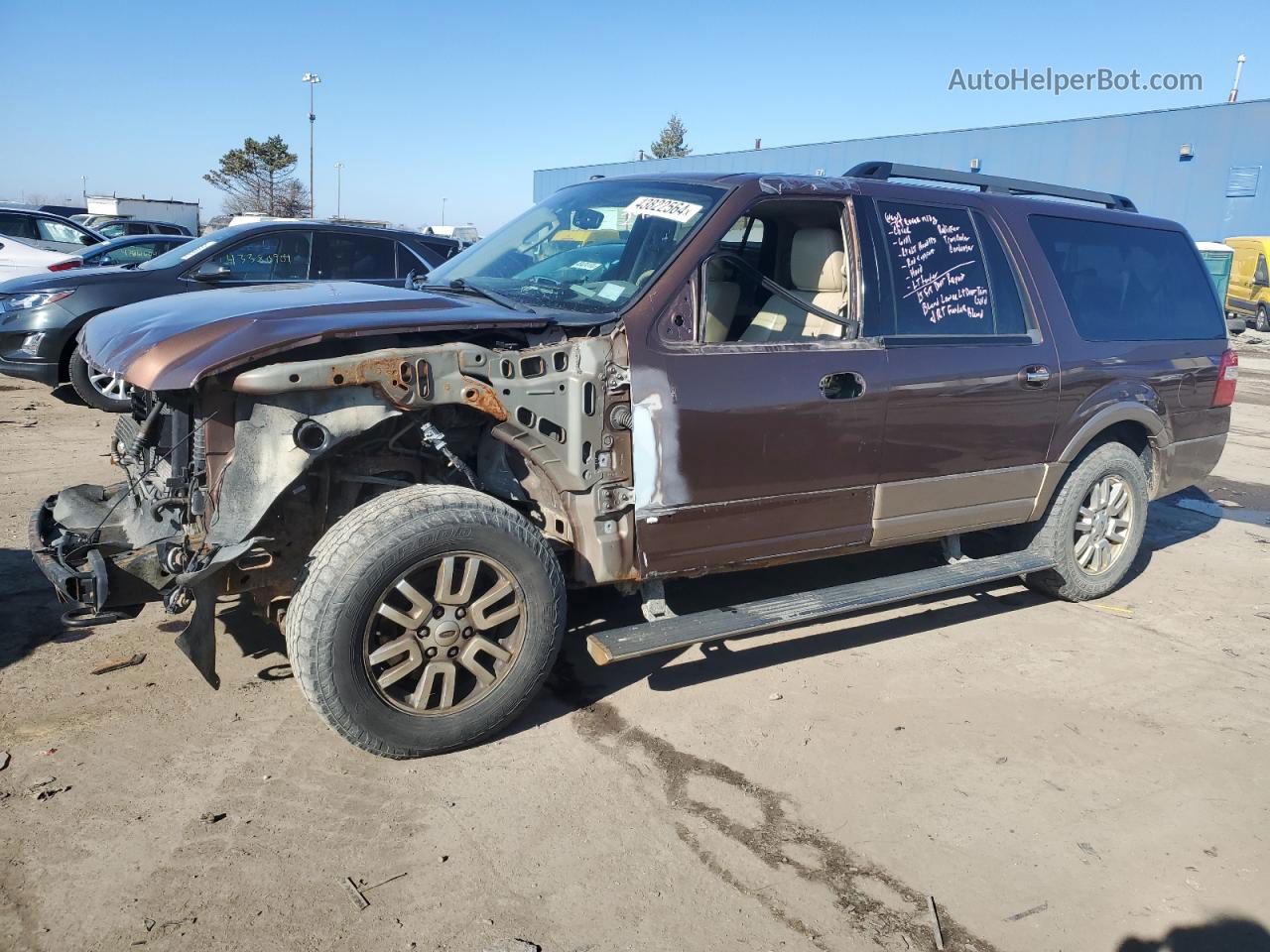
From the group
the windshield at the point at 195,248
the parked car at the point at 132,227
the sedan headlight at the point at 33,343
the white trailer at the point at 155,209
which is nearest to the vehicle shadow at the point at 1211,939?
the windshield at the point at 195,248

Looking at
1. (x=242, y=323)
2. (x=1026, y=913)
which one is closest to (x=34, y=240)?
(x=242, y=323)

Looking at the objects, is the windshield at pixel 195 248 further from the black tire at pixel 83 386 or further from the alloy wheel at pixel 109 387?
the alloy wheel at pixel 109 387

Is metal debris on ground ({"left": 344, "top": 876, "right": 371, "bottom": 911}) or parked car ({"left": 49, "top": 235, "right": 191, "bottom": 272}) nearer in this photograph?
metal debris on ground ({"left": 344, "top": 876, "right": 371, "bottom": 911})

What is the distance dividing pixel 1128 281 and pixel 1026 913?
3710 mm

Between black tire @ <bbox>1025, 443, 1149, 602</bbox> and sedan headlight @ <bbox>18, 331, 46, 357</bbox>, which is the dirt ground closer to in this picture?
black tire @ <bbox>1025, 443, 1149, 602</bbox>

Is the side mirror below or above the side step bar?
above

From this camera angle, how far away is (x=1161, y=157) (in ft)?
91.5

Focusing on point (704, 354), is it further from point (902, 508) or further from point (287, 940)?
point (287, 940)

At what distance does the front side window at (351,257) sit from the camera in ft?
27.6

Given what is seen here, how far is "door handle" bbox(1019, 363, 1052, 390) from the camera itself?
4.52 meters

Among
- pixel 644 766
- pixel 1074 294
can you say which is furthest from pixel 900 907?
pixel 1074 294

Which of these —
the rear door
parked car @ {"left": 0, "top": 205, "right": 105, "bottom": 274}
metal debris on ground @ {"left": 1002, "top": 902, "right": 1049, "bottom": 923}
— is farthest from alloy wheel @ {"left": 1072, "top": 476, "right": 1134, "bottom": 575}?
parked car @ {"left": 0, "top": 205, "right": 105, "bottom": 274}

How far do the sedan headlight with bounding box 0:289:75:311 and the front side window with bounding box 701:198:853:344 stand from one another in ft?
20.8

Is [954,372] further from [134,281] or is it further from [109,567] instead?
[134,281]
